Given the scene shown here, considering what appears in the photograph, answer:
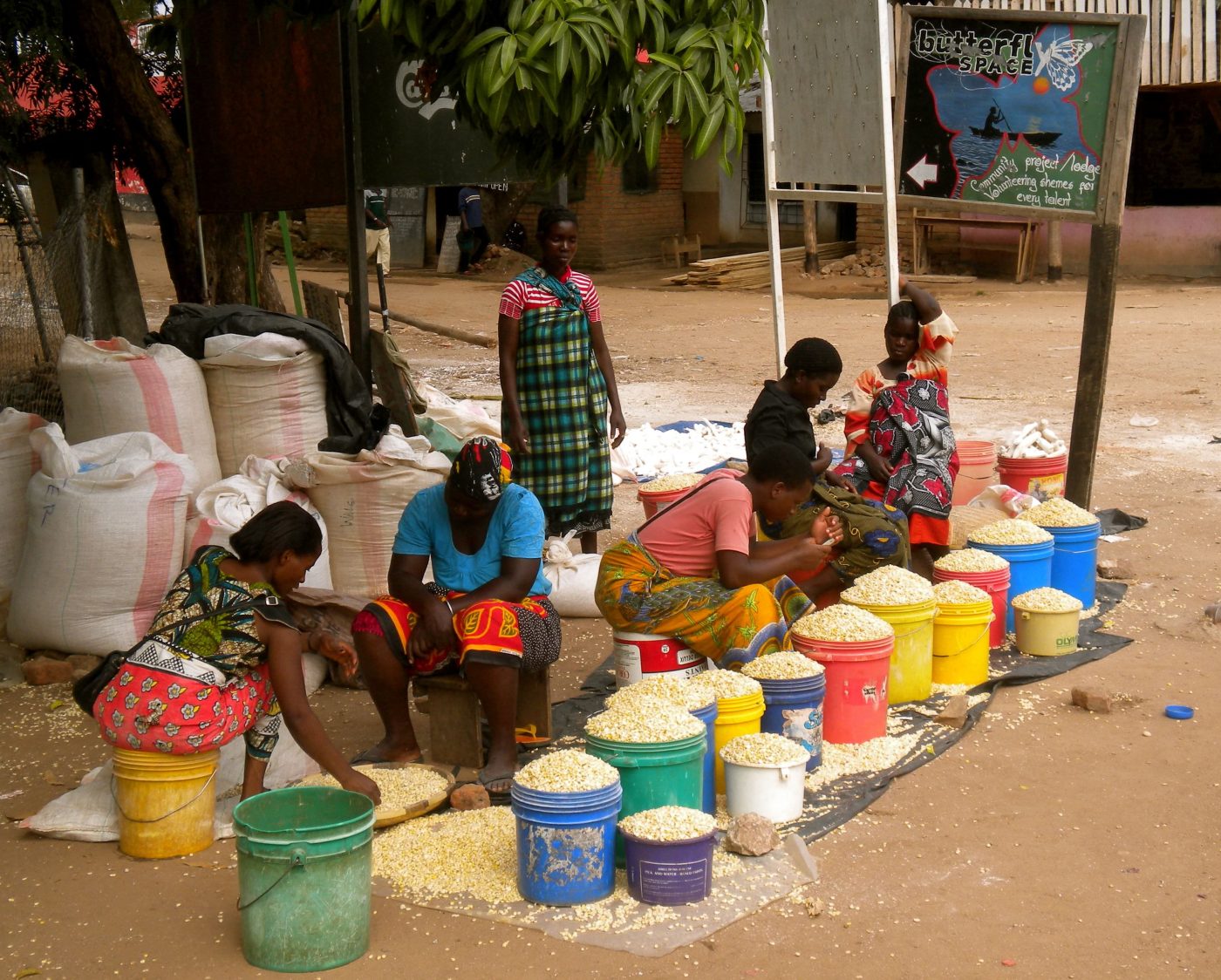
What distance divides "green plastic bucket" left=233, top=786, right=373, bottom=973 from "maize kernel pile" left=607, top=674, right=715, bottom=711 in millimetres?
919

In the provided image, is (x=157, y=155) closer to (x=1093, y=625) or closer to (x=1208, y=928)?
(x=1093, y=625)

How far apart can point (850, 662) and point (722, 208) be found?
19.0m

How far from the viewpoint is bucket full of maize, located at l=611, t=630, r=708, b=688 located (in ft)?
15.0

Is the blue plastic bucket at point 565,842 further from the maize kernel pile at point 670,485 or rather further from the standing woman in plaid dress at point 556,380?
the maize kernel pile at point 670,485

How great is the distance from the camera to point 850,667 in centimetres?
450

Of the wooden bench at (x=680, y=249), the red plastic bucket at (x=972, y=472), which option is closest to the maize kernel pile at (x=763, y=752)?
the red plastic bucket at (x=972, y=472)

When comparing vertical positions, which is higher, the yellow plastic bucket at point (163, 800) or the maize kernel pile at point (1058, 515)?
the maize kernel pile at point (1058, 515)

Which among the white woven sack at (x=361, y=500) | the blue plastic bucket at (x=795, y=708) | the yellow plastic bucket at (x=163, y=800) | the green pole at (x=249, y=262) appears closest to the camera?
the yellow plastic bucket at (x=163, y=800)

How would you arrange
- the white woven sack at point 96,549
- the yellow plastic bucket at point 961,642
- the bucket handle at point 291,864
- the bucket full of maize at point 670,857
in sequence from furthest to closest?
the white woven sack at point 96,549, the yellow plastic bucket at point 961,642, the bucket full of maize at point 670,857, the bucket handle at point 291,864

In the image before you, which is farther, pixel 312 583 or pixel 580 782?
pixel 312 583

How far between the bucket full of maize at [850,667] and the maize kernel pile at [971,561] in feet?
2.89

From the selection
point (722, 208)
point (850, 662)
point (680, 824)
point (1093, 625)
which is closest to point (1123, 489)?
point (1093, 625)

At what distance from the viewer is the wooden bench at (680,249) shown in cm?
2195

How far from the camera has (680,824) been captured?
3.51m
